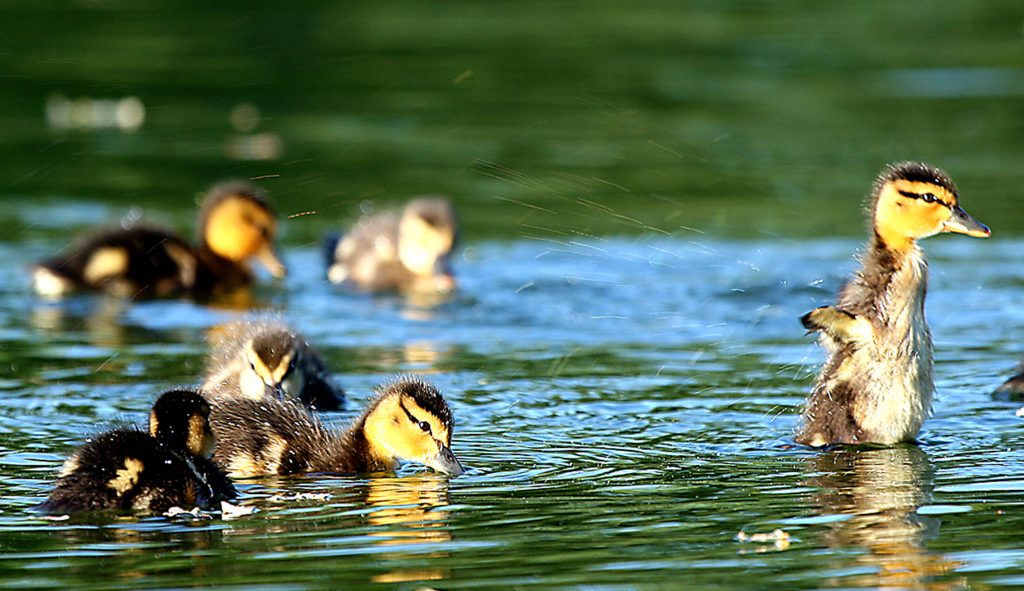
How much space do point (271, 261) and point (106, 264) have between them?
3.77ft

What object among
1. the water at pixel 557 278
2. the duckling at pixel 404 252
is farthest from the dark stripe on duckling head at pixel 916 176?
the duckling at pixel 404 252

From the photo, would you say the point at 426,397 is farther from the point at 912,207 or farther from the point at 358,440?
the point at 912,207

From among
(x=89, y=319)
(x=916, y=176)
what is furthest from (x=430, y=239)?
(x=916, y=176)

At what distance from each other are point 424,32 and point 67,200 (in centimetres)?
684

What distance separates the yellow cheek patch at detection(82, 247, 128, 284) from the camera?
11.9 meters

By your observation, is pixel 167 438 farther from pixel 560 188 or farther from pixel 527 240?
pixel 560 188

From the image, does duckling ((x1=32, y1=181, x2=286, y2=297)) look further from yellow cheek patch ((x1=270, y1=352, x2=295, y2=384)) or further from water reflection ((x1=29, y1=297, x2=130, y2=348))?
yellow cheek patch ((x1=270, y1=352, x2=295, y2=384))

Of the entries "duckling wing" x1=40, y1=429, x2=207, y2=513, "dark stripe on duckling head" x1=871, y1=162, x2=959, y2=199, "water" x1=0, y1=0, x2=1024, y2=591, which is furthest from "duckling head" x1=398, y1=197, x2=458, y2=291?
"duckling wing" x1=40, y1=429, x2=207, y2=513

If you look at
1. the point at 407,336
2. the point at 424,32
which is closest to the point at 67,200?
the point at 407,336

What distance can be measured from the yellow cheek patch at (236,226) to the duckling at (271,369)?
3.65 m

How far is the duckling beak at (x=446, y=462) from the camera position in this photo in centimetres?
698

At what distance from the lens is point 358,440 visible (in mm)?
7281

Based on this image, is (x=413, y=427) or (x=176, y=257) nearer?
(x=413, y=427)

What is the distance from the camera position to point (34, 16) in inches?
793
